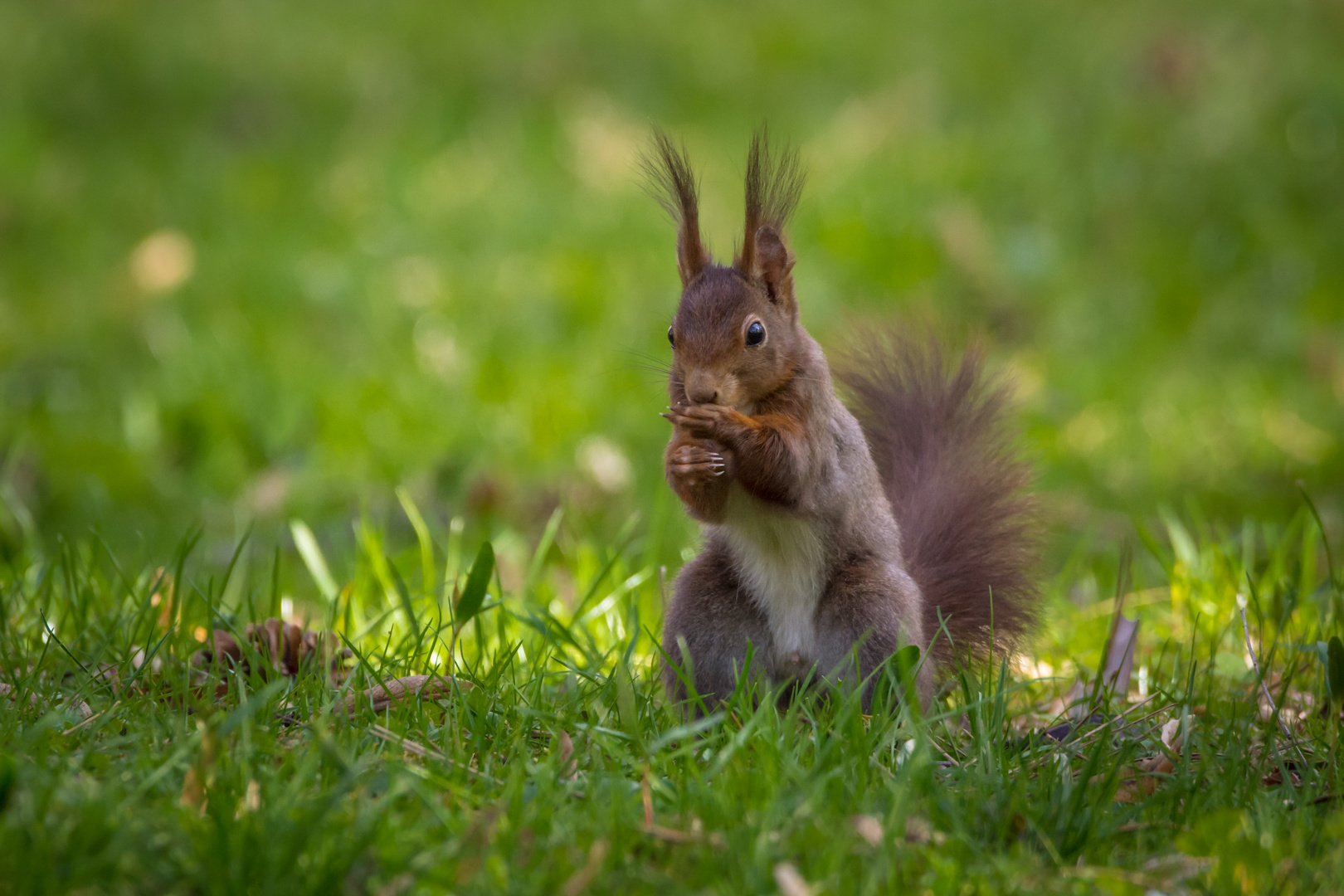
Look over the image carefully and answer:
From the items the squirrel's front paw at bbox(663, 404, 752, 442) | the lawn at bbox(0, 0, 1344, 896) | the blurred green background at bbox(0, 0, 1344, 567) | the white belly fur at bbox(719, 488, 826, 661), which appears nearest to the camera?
the lawn at bbox(0, 0, 1344, 896)

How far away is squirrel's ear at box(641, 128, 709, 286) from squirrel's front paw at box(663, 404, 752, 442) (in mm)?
324

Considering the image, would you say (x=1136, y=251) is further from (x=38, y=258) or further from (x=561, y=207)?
(x=38, y=258)

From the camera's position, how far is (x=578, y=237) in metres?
6.17

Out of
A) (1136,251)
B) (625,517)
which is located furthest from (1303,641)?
(1136,251)

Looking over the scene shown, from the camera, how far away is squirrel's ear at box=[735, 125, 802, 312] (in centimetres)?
220

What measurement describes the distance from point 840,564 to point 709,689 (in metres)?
0.31

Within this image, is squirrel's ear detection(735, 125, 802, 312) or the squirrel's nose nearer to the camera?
the squirrel's nose

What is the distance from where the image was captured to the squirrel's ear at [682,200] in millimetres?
2188

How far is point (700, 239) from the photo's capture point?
2279 mm

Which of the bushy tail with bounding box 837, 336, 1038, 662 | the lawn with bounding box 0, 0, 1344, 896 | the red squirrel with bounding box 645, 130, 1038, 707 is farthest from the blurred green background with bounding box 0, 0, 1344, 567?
the red squirrel with bounding box 645, 130, 1038, 707

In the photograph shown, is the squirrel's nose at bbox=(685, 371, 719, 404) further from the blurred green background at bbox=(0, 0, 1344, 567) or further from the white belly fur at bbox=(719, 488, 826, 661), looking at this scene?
the blurred green background at bbox=(0, 0, 1344, 567)

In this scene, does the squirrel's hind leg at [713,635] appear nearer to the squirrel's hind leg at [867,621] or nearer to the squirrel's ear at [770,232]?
the squirrel's hind leg at [867,621]

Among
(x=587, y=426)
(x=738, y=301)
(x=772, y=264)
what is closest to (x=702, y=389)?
(x=738, y=301)

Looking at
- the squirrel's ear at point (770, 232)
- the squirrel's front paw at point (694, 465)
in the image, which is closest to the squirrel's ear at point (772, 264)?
the squirrel's ear at point (770, 232)
